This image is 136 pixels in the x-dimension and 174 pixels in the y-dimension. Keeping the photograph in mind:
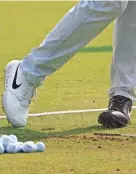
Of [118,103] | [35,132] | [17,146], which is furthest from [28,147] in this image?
[118,103]

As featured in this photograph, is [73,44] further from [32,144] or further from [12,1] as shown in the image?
[12,1]

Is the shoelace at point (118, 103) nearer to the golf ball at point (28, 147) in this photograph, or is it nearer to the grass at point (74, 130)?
the grass at point (74, 130)

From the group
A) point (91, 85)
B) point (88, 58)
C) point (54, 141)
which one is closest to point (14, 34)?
point (88, 58)

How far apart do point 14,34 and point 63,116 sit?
29.1ft

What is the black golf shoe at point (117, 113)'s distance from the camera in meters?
6.43

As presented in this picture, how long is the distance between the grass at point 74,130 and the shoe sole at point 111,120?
5cm

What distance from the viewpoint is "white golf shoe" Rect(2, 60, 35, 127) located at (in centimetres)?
624

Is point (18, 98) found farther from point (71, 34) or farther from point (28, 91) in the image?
point (71, 34)

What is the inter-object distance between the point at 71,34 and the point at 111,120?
2.37ft

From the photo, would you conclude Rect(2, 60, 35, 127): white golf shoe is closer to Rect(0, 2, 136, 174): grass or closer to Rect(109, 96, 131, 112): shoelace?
Rect(0, 2, 136, 174): grass

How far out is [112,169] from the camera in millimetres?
4785

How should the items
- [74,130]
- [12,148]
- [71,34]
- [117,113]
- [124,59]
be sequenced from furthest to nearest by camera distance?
1. [124,59]
2. [117,113]
3. [74,130]
4. [71,34]
5. [12,148]

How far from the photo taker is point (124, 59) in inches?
267

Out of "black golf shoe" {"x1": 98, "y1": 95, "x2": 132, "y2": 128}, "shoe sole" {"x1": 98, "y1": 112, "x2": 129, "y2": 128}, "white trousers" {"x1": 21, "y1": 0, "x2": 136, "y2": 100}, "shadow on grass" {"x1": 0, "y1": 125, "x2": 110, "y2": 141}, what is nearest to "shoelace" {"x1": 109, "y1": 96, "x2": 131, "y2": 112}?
"black golf shoe" {"x1": 98, "y1": 95, "x2": 132, "y2": 128}
